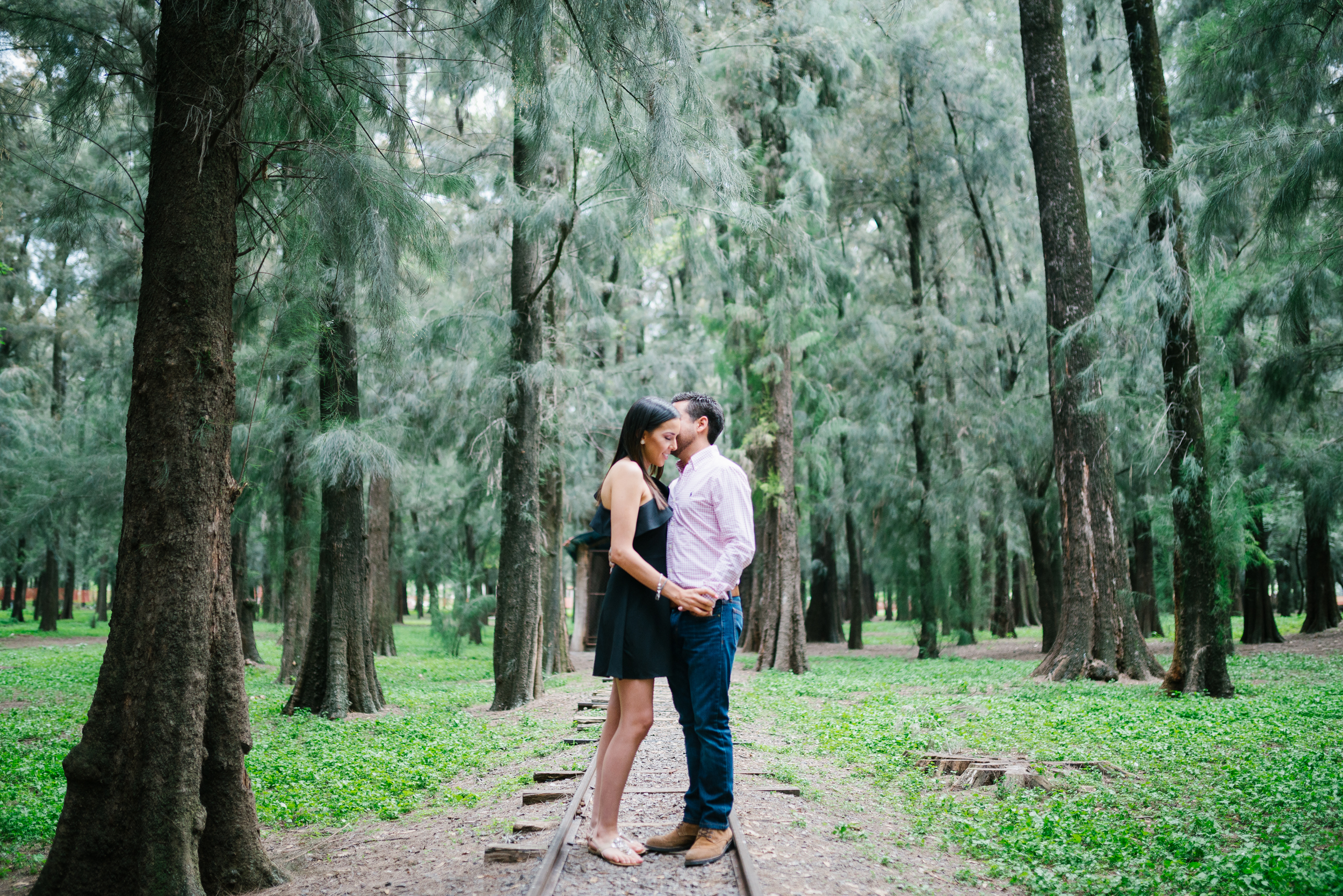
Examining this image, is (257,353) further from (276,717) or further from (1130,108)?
(1130,108)

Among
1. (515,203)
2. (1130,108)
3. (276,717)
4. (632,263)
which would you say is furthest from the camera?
(1130,108)

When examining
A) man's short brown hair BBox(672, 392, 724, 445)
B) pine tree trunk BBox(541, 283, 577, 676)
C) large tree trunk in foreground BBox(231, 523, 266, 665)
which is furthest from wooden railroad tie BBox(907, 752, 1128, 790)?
large tree trunk in foreground BBox(231, 523, 266, 665)

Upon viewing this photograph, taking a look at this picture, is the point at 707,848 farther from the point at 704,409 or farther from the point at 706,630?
the point at 704,409

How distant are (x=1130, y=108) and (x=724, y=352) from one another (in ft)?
30.1

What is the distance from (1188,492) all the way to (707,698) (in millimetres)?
8186

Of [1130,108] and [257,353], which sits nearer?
[257,353]

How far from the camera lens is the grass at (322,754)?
19.2 feet

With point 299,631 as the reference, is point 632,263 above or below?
above

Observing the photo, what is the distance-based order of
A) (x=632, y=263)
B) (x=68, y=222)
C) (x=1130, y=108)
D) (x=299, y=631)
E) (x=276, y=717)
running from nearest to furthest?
(x=68, y=222), (x=276, y=717), (x=632, y=263), (x=299, y=631), (x=1130, y=108)

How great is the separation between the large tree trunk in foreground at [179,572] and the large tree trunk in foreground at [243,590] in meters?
12.5

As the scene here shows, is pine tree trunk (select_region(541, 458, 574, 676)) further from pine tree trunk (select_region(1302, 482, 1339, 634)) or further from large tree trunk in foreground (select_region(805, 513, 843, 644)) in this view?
pine tree trunk (select_region(1302, 482, 1339, 634))

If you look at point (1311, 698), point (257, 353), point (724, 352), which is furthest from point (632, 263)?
point (1311, 698)

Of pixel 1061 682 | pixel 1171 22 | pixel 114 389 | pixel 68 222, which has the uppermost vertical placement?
pixel 1171 22

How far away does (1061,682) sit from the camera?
11.9 meters
